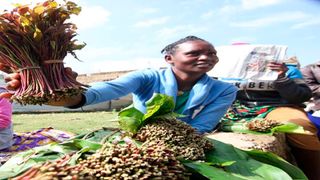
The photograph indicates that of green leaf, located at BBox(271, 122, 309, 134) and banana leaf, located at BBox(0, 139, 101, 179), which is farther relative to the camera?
green leaf, located at BBox(271, 122, 309, 134)

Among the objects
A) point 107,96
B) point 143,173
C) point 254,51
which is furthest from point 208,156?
point 254,51

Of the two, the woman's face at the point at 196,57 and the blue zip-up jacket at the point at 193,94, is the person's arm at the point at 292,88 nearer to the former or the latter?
the blue zip-up jacket at the point at 193,94

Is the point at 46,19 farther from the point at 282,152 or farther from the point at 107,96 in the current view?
the point at 282,152

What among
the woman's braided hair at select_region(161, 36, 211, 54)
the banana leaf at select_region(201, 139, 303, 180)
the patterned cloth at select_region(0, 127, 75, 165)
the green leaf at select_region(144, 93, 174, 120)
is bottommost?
the patterned cloth at select_region(0, 127, 75, 165)

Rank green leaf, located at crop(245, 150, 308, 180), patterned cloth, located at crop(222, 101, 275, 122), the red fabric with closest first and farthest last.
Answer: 1. green leaf, located at crop(245, 150, 308, 180)
2. patterned cloth, located at crop(222, 101, 275, 122)
3. the red fabric

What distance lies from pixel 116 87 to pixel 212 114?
66 cm

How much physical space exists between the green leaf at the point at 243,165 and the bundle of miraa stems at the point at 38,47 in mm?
580

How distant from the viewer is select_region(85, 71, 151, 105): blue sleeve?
6.14 ft

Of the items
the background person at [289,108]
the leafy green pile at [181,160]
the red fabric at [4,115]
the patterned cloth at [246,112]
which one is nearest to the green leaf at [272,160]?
the leafy green pile at [181,160]

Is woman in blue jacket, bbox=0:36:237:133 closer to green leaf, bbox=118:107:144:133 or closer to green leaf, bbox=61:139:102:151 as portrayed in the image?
green leaf, bbox=118:107:144:133

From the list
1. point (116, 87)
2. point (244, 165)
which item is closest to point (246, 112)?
point (116, 87)

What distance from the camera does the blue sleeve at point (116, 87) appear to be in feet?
6.14

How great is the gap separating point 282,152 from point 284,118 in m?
0.54

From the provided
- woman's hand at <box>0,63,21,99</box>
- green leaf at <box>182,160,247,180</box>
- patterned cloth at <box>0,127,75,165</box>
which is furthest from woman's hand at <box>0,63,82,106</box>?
patterned cloth at <box>0,127,75,165</box>
